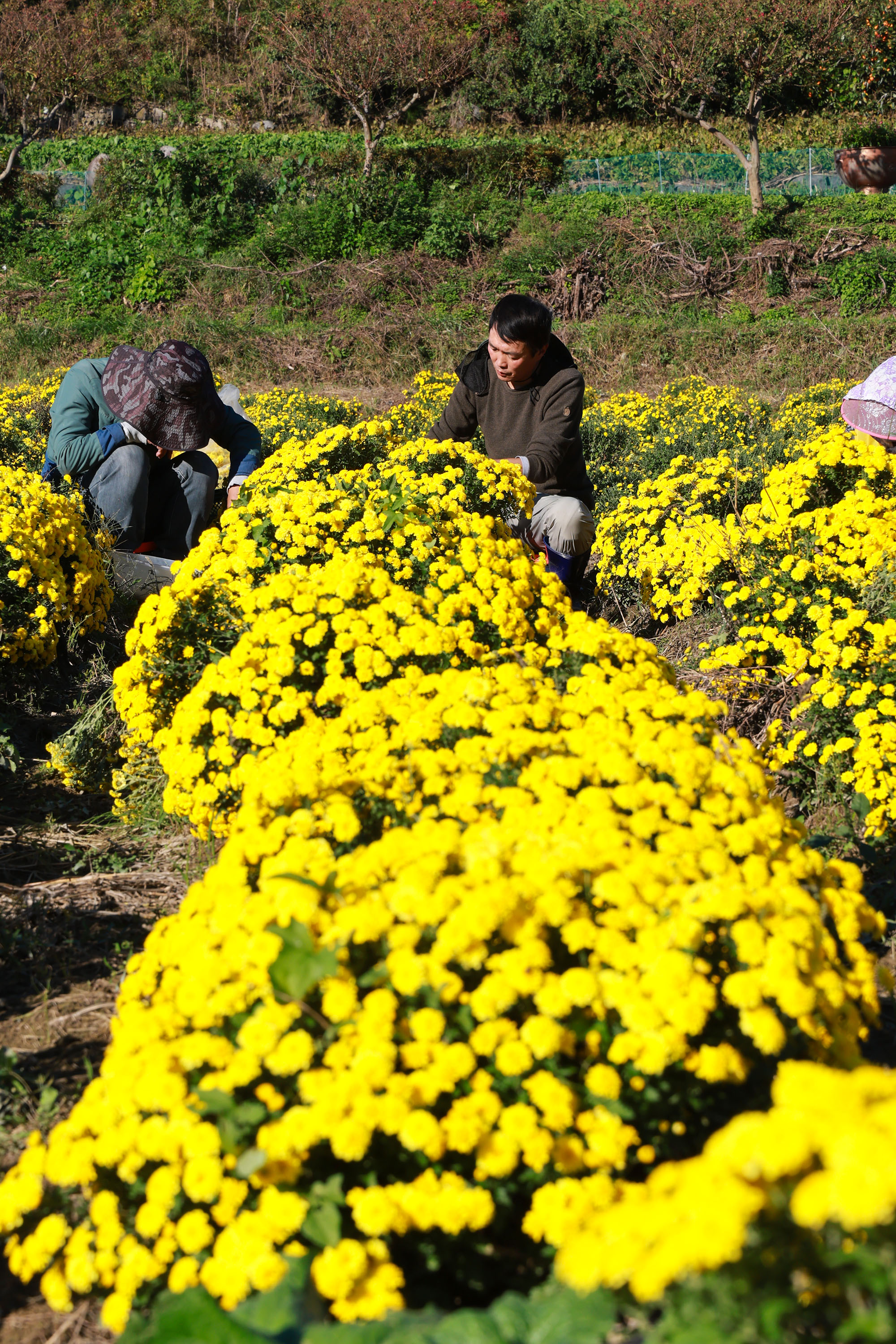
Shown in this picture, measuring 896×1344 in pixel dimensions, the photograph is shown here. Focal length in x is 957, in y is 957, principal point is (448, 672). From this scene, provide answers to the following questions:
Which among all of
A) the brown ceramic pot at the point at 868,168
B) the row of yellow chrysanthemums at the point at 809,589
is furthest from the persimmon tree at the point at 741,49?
the row of yellow chrysanthemums at the point at 809,589

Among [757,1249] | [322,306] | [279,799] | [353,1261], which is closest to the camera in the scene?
[757,1249]

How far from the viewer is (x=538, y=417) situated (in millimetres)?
4617

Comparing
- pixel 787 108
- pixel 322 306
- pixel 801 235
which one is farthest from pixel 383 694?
pixel 787 108

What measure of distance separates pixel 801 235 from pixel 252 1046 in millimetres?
20520

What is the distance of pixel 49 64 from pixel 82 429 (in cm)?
2611

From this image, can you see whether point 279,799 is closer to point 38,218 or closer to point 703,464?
point 703,464

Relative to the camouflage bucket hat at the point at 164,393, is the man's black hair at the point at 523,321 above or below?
above

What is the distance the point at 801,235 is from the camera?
18.5m

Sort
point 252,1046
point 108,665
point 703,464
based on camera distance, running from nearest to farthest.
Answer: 1. point 252,1046
2. point 108,665
3. point 703,464

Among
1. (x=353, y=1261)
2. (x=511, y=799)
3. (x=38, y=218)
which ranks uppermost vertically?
(x=511, y=799)

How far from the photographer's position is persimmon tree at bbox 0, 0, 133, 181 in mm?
24469

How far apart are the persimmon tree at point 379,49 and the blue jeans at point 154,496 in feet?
58.7

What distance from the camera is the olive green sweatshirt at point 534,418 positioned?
178 inches

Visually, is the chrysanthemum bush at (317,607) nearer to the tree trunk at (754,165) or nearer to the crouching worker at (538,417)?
the crouching worker at (538,417)
